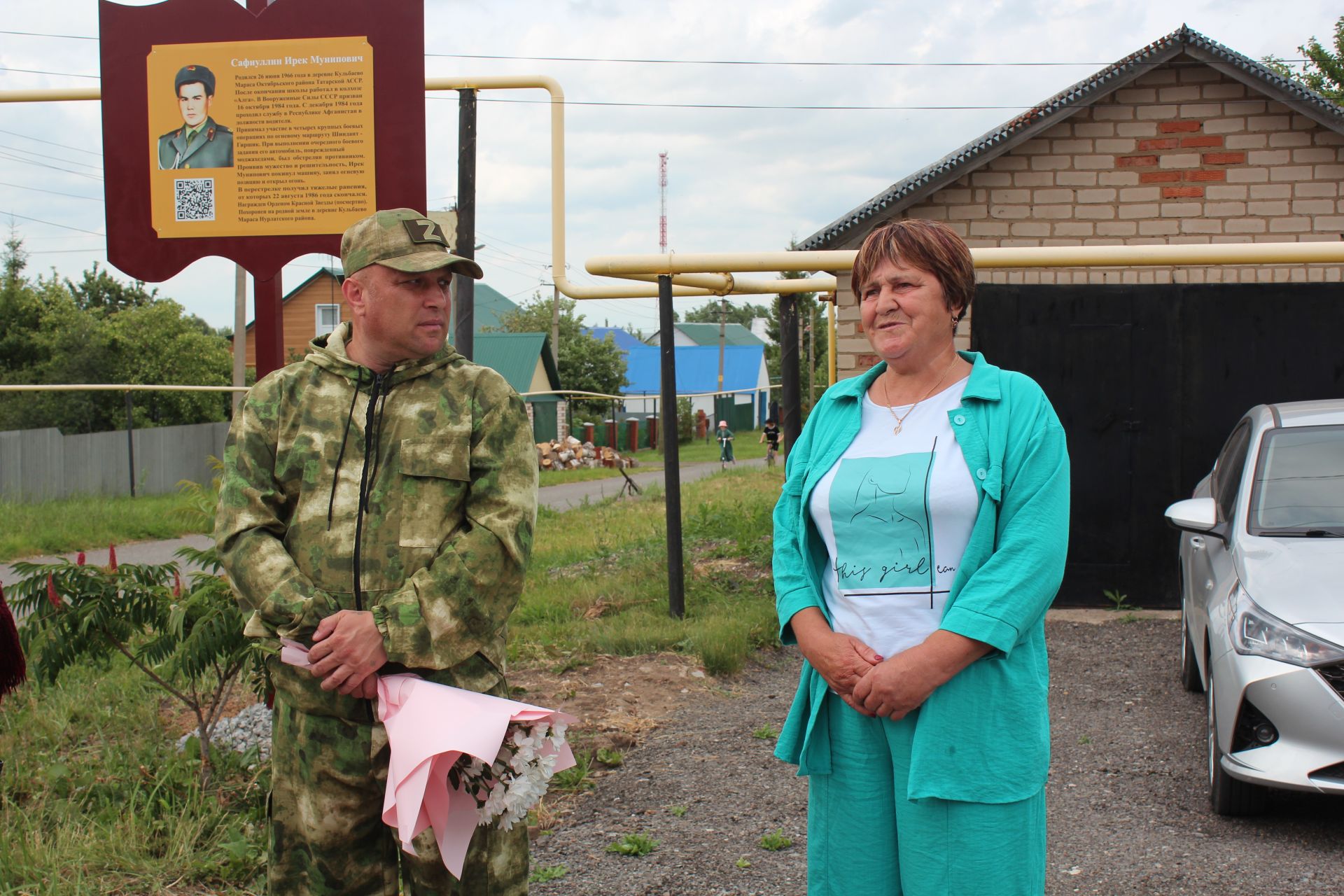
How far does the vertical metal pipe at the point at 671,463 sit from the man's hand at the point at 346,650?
13.8 feet

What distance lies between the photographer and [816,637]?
2289 millimetres

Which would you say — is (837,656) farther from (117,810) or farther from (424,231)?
(117,810)

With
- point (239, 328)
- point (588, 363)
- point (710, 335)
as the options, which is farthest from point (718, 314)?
point (239, 328)

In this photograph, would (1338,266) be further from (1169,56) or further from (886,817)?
(886,817)

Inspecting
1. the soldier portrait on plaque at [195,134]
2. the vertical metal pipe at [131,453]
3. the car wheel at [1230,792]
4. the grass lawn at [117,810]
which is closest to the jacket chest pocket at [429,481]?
the grass lawn at [117,810]

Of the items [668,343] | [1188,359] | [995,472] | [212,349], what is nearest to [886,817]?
[995,472]

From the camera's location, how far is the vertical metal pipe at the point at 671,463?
21.4 feet

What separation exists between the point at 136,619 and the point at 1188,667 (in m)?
4.55

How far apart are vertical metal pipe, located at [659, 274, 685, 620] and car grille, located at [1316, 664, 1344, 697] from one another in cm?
358

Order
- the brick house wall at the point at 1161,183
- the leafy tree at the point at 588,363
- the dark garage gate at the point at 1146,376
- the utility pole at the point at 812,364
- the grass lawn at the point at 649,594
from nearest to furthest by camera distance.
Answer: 1. the grass lawn at the point at 649,594
2. the dark garage gate at the point at 1146,376
3. the brick house wall at the point at 1161,183
4. the utility pole at the point at 812,364
5. the leafy tree at the point at 588,363

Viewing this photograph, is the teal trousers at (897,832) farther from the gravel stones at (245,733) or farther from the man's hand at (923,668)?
the gravel stones at (245,733)

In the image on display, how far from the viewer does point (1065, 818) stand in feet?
13.1

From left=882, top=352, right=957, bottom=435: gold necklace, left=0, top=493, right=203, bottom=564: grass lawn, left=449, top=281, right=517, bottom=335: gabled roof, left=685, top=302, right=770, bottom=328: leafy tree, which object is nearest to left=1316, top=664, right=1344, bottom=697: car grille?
left=882, top=352, right=957, bottom=435: gold necklace

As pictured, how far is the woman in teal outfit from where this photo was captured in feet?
7.00
